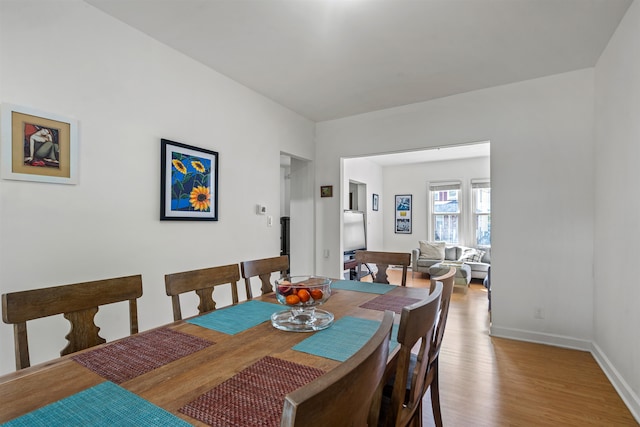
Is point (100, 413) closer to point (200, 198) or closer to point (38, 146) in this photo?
point (38, 146)

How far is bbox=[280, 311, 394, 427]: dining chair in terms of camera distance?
43 cm

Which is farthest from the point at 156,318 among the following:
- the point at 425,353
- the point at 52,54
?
the point at 425,353

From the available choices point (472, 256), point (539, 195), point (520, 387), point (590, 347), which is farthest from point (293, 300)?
point (472, 256)

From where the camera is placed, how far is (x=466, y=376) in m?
2.45

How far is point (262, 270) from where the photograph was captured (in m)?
2.14

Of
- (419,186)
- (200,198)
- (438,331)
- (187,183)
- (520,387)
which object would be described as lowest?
(520,387)

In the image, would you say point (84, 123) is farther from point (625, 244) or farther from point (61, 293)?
point (625, 244)

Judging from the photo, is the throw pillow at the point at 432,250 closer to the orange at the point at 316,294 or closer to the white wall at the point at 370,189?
the white wall at the point at 370,189

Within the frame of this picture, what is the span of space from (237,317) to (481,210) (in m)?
6.59

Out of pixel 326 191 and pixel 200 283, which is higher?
pixel 326 191

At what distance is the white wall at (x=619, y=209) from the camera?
2.03 metres

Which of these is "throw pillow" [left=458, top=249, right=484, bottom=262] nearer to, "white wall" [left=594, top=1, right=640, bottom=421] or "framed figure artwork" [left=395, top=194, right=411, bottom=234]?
"framed figure artwork" [left=395, top=194, right=411, bottom=234]

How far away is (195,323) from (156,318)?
133cm

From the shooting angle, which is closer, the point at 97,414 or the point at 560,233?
the point at 97,414
